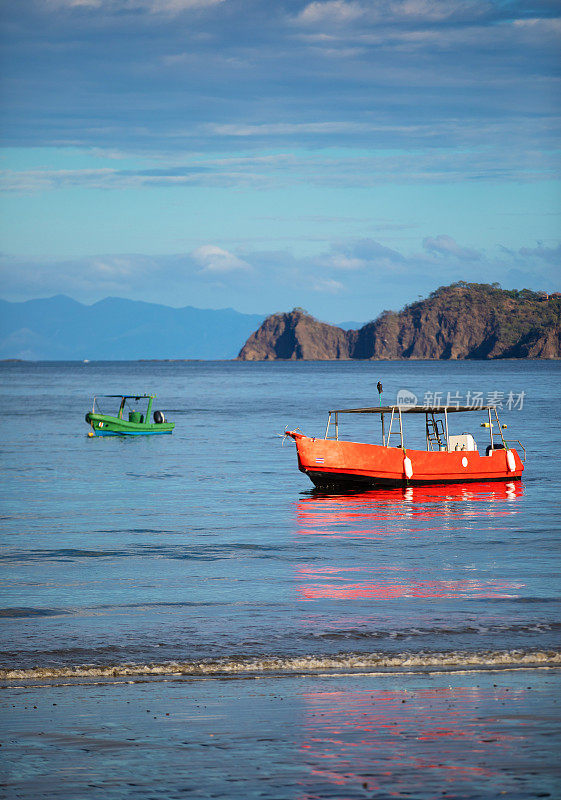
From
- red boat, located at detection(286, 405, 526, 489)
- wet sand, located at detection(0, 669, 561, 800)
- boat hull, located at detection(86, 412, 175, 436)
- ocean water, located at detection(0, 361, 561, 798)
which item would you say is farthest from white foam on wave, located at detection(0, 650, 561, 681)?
boat hull, located at detection(86, 412, 175, 436)

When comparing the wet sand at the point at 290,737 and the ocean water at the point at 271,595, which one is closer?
the wet sand at the point at 290,737

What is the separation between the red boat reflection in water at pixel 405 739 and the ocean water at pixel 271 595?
0.19ft

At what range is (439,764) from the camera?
26.2 feet

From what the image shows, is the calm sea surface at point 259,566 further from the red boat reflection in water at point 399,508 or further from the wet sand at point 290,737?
the wet sand at point 290,737

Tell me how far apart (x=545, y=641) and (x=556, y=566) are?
743 centimetres

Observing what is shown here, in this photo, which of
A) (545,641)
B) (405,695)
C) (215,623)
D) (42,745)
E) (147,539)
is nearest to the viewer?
(42,745)

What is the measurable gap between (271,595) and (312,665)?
5293 mm

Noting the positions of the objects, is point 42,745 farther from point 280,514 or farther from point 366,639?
point 280,514

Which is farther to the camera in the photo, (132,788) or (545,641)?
(545,641)

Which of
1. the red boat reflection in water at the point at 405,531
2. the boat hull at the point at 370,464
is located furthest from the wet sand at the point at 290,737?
the boat hull at the point at 370,464

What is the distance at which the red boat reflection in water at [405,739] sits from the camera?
24.9 feet

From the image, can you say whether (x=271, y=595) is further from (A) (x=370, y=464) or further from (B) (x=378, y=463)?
(B) (x=378, y=463)

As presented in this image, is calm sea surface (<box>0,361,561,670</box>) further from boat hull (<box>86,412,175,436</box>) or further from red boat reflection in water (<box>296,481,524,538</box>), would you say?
boat hull (<box>86,412,175,436</box>)

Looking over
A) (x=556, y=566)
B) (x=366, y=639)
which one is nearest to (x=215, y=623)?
(x=366, y=639)
